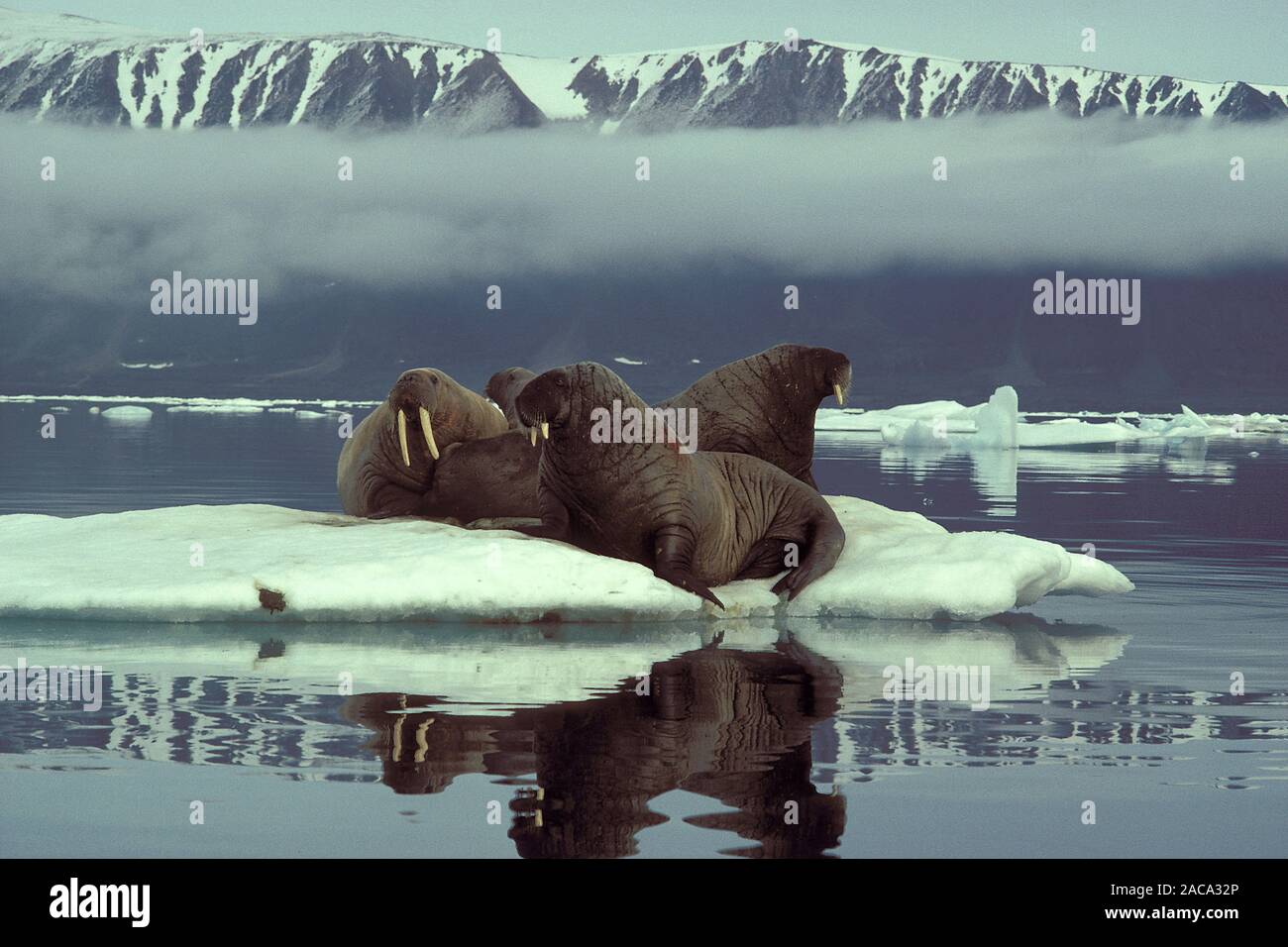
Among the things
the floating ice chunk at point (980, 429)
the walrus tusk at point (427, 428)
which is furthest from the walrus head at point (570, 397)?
the floating ice chunk at point (980, 429)

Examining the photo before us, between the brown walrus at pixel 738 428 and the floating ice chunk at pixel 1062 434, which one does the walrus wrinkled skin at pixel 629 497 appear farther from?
the floating ice chunk at pixel 1062 434

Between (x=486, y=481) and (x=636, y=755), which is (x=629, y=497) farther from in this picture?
(x=636, y=755)

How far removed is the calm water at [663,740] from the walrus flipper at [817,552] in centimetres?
42

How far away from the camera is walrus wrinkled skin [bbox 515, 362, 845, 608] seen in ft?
35.5

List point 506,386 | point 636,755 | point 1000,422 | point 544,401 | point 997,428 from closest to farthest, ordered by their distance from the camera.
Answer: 1. point 636,755
2. point 544,401
3. point 506,386
4. point 1000,422
5. point 997,428

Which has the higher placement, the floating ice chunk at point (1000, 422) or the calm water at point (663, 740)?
the floating ice chunk at point (1000, 422)

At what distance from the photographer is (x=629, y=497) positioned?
10938 mm

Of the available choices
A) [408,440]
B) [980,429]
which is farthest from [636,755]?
[980,429]

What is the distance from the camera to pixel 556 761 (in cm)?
635

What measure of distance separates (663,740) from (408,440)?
6.70 meters

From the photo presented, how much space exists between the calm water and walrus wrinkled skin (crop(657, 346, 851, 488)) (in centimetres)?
252

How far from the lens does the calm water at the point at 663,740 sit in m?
5.43

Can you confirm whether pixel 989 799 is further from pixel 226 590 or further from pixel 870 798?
pixel 226 590

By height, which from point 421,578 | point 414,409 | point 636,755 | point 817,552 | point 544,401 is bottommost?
point 636,755
